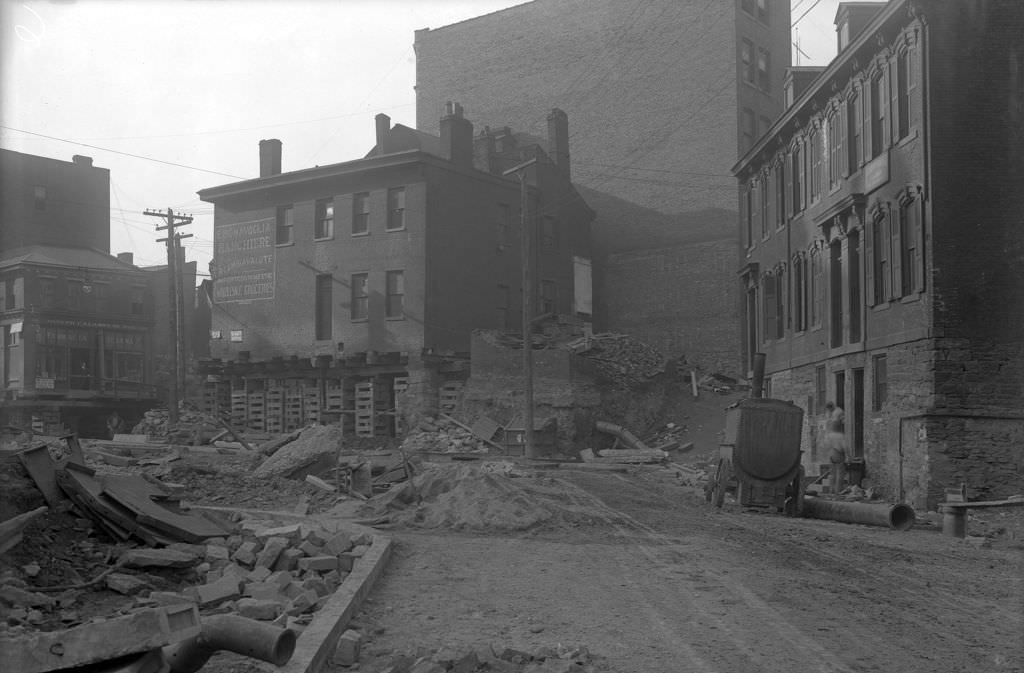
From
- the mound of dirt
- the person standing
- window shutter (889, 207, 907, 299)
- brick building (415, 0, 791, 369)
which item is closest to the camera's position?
the mound of dirt

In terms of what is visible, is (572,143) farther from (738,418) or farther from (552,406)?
(738,418)

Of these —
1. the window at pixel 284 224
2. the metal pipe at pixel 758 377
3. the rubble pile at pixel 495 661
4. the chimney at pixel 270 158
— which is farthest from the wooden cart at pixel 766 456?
the chimney at pixel 270 158

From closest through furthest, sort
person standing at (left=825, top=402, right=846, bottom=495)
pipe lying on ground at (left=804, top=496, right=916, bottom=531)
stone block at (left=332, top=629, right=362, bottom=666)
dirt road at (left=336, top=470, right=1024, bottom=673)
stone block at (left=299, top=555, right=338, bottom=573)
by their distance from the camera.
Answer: stone block at (left=332, top=629, right=362, bottom=666) < dirt road at (left=336, top=470, right=1024, bottom=673) < stone block at (left=299, top=555, right=338, bottom=573) < pipe lying on ground at (left=804, top=496, right=916, bottom=531) < person standing at (left=825, top=402, right=846, bottom=495)

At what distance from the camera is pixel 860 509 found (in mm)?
16062

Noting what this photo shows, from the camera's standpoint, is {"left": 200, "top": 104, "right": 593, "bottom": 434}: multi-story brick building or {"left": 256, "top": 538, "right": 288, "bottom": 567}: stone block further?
{"left": 200, "top": 104, "right": 593, "bottom": 434}: multi-story brick building

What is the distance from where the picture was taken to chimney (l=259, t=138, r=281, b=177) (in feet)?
142

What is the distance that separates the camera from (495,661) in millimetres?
6723

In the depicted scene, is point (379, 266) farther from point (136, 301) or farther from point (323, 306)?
point (136, 301)

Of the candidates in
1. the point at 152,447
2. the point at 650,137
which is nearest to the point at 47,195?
the point at 152,447

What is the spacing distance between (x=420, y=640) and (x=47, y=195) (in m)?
48.1

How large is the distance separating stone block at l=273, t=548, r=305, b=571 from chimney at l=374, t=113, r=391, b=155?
3254 centimetres

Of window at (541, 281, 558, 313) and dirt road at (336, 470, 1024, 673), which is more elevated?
window at (541, 281, 558, 313)

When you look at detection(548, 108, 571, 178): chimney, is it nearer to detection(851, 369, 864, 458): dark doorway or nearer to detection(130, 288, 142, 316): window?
detection(130, 288, 142, 316): window

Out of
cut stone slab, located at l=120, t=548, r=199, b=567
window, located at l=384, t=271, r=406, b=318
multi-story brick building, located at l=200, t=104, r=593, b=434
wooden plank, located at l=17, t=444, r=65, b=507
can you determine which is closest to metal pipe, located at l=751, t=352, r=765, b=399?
cut stone slab, located at l=120, t=548, r=199, b=567
